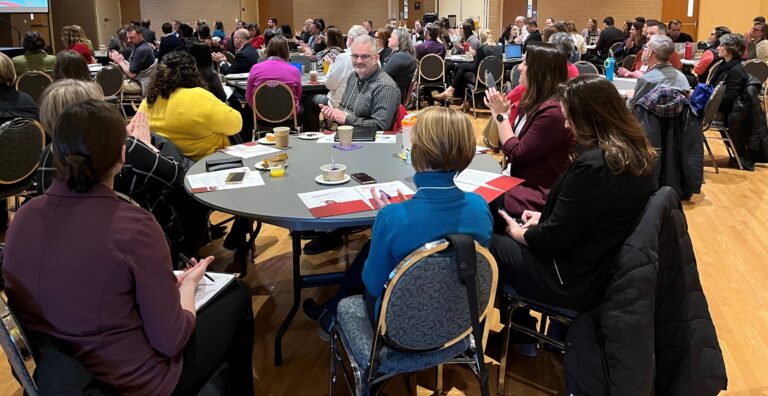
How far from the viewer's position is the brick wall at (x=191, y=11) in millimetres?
17984

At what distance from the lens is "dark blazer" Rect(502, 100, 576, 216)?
2713 mm

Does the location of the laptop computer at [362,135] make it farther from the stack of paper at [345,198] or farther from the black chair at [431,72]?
the black chair at [431,72]

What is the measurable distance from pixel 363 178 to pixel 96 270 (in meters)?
1.29

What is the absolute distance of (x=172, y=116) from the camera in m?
3.23

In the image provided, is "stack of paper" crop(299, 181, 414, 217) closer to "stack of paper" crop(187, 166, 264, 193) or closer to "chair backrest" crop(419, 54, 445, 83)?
"stack of paper" crop(187, 166, 264, 193)

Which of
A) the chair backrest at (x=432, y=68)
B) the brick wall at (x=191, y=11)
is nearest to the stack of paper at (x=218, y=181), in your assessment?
the chair backrest at (x=432, y=68)

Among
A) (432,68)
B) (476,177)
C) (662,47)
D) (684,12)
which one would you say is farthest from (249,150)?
(684,12)

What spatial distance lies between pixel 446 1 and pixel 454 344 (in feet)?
55.8

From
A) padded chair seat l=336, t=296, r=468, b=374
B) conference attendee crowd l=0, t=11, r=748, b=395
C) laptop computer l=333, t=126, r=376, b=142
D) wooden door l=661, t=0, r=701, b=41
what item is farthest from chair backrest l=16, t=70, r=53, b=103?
wooden door l=661, t=0, r=701, b=41

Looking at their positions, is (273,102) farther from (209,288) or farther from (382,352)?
→ (382,352)

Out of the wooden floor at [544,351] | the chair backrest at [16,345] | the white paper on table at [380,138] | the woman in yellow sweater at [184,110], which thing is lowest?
the wooden floor at [544,351]

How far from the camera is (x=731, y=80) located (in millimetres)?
5660

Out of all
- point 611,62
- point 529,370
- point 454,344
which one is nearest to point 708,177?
point 611,62

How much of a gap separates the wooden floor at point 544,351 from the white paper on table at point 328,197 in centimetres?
79
